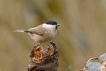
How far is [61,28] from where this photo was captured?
5918 mm

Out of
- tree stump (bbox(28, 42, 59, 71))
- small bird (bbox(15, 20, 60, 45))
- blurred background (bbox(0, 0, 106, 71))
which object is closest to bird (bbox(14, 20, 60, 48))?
small bird (bbox(15, 20, 60, 45))

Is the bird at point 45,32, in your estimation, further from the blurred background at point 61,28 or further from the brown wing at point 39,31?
the blurred background at point 61,28

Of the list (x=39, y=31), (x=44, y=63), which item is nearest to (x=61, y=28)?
(x=39, y=31)

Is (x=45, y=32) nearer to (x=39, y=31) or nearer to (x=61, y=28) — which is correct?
(x=39, y=31)

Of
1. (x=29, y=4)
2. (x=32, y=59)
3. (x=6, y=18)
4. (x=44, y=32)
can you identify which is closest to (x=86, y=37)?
(x=29, y=4)

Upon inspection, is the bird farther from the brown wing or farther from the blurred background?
the blurred background

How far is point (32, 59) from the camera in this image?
204cm

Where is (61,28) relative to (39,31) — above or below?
above

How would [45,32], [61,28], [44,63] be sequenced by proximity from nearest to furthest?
[44,63] → [45,32] → [61,28]

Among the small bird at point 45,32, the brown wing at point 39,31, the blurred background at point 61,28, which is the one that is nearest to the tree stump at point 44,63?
the small bird at point 45,32

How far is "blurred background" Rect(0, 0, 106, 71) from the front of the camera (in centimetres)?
559

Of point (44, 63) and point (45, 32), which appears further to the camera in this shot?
point (45, 32)

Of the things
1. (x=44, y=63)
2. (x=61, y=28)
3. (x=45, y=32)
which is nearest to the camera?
(x=44, y=63)

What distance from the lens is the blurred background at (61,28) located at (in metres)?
5.59
